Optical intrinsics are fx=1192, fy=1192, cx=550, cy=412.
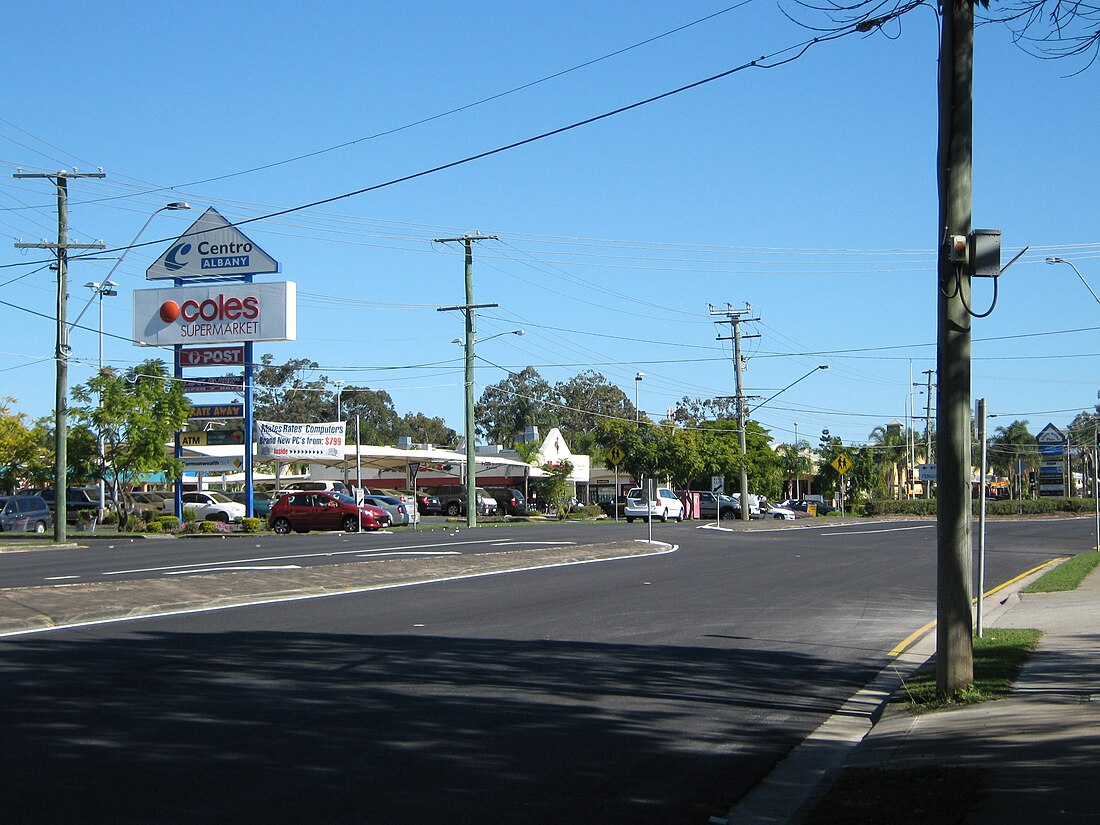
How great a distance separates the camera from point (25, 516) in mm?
47031

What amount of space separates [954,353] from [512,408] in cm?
12146

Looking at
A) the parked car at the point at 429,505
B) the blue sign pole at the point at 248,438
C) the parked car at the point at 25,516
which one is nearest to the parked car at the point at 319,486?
the parked car at the point at 429,505

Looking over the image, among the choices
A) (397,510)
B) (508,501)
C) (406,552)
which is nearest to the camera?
(406,552)

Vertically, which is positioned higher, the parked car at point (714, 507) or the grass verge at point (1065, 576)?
the grass verge at point (1065, 576)

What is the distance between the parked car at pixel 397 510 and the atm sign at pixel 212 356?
854cm

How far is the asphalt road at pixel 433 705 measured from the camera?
22.3 feet

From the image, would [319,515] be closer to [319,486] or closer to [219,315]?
[219,315]

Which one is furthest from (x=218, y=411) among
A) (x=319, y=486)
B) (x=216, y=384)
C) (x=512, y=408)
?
(x=512, y=408)

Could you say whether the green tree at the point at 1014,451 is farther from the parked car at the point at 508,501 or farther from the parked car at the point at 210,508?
the parked car at the point at 210,508

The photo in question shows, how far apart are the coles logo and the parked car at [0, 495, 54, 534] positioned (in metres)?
9.64

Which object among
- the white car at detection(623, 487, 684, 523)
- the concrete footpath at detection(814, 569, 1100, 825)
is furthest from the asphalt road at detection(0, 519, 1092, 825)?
the white car at detection(623, 487, 684, 523)

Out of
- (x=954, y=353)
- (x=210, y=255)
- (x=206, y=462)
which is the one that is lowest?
(x=206, y=462)

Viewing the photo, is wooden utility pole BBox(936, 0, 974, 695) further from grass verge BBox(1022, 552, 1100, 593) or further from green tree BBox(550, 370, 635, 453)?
green tree BBox(550, 370, 635, 453)

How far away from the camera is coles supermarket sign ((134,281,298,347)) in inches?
2016
